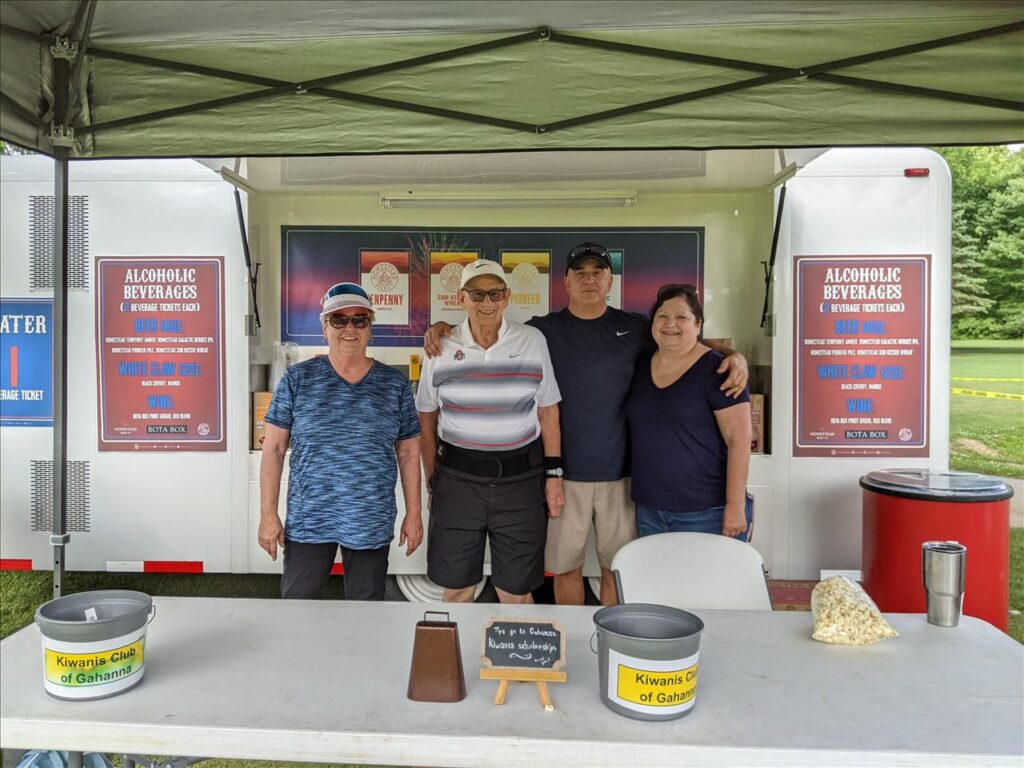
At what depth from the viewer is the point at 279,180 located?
3721mm

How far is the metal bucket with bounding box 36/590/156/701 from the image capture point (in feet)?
4.41

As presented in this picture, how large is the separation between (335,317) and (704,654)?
5.24 feet

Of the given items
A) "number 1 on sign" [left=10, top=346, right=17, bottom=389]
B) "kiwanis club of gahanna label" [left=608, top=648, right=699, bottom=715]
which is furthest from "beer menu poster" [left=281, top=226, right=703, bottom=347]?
"kiwanis club of gahanna label" [left=608, top=648, right=699, bottom=715]

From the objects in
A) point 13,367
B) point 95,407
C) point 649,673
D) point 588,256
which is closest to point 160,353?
point 95,407

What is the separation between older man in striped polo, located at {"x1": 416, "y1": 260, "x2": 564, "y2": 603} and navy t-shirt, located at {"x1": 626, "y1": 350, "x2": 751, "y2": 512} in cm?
44

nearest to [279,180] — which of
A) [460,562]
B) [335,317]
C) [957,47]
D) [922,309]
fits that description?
[335,317]

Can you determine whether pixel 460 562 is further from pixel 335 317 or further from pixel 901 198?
pixel 901 198

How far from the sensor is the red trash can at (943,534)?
306 cm

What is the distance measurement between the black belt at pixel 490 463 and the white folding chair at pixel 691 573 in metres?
0.77

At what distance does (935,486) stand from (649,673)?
2414 mm

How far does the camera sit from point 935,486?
3.13 meters

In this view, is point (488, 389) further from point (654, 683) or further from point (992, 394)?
point (992, 394)

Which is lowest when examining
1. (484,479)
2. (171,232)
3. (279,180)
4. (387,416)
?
(484,479)

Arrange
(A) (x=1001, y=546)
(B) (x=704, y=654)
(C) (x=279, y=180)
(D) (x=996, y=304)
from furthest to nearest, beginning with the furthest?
(D) (x=996, y=304), (C) (x=279, y=180), (A) (x=1001, y=546), (B) (x=704, y=654)
